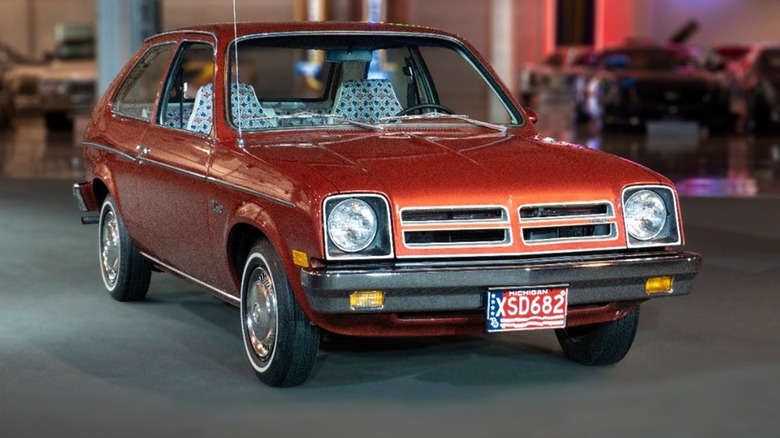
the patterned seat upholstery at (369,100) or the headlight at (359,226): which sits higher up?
the patterned seat upholstery at (369,100)

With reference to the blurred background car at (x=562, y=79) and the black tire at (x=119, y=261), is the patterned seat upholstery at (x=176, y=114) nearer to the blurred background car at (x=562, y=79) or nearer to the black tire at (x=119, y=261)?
the black tire at (x=119, y=261)

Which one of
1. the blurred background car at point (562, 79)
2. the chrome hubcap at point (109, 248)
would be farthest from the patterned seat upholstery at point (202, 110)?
the blurred background car at point (562, 79)

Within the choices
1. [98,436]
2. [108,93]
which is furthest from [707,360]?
[108,93]

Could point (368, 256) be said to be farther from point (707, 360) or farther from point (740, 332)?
point (740, 332)

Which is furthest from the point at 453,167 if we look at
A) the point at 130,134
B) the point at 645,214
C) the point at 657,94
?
the point at 657,94

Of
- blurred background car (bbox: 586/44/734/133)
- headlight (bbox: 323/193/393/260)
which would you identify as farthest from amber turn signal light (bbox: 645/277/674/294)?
blurred background car (bbox: 586/44/734/133)

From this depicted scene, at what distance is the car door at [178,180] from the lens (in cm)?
697

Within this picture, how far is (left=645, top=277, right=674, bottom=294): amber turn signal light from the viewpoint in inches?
243

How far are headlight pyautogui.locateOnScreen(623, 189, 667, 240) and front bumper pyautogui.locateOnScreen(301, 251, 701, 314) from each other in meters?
0.12

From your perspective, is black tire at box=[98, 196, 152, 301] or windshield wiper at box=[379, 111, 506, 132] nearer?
windshield wiper at box=[379, 111, 506, 132]

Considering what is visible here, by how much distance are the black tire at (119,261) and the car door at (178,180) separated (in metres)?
0.36

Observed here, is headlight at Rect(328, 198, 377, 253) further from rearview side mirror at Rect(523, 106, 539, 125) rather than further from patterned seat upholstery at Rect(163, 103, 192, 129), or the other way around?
patterned seat upholstery at Rect(163, 103, 192, 129)

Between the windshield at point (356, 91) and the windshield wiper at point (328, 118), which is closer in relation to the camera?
the windshield wiper at point (328, 118)

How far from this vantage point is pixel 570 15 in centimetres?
4125
